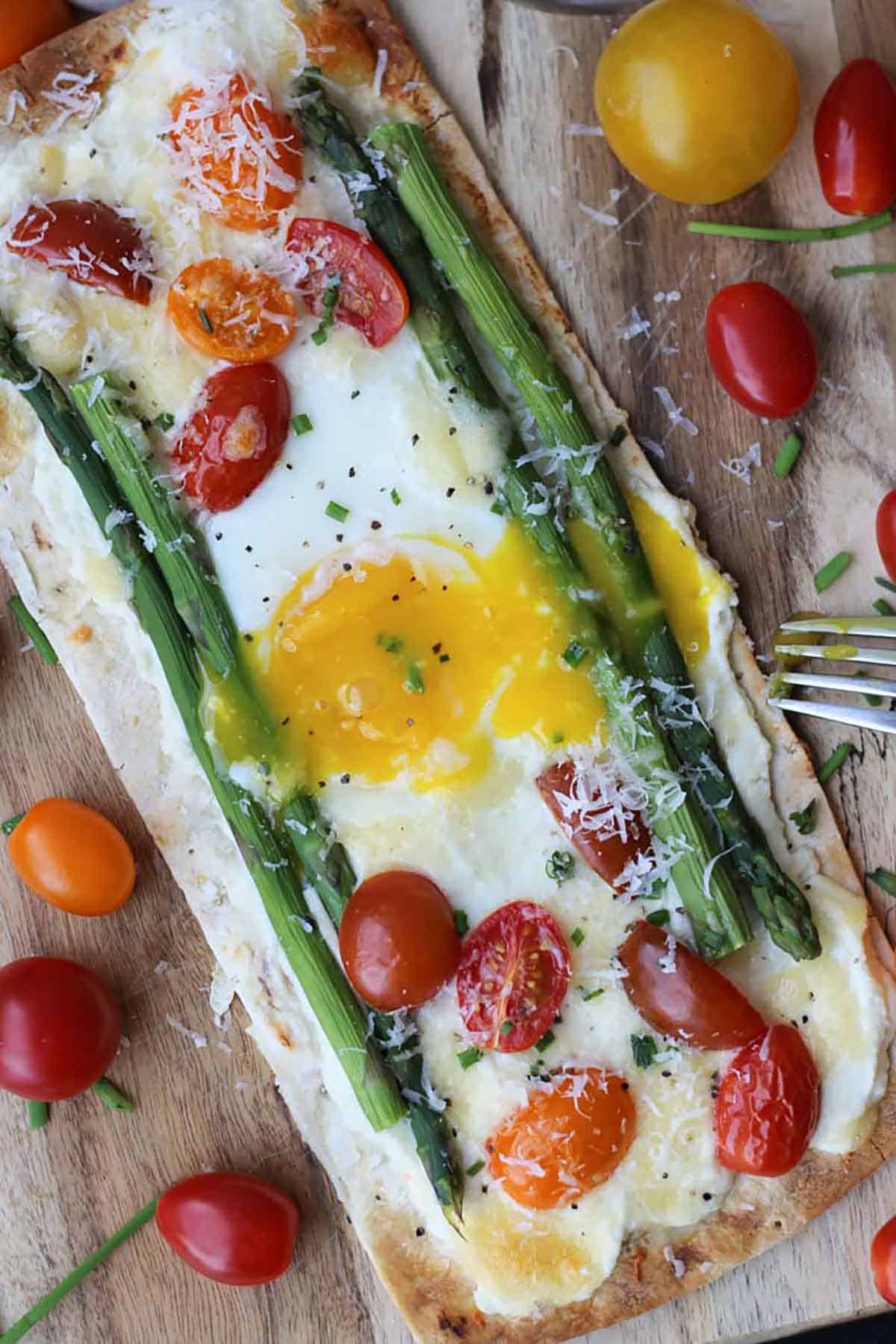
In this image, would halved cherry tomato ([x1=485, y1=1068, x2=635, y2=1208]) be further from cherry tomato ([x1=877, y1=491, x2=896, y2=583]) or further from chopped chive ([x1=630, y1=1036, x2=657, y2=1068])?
cherry tomato ([x1=877, y1=491, x2=896, y2=583])

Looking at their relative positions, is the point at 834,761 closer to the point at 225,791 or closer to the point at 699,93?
the point at 225,791

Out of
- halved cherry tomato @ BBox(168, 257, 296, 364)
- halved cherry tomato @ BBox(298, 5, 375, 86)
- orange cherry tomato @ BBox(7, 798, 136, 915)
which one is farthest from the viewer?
orange cherry tomato @ BBox(7, 798, 136, 915)

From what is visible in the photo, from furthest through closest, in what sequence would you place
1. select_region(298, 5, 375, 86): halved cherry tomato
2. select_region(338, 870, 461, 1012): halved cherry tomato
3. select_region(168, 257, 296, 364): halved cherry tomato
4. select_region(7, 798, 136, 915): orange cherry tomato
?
select_region(7, 798, 136, 915): orange cherry tomato < select_region(298, 5, 375, 86): halved cherry tomato < select_region(168, 257, 296, 364): halved cherry tomato < select_region(338, 870, 461, 1012): halved cherry tomato

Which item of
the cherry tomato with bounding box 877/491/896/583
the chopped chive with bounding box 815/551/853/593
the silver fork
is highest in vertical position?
the cherry tomato with bounding box 877/491/896/583

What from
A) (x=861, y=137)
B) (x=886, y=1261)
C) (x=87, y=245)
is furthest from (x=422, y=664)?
(x=886, y=1261)

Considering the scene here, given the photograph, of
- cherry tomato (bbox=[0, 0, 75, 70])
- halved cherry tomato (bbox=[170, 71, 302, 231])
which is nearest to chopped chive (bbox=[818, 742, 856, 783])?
halved cherry tomato (bbox=[170, 71, 302, 231])

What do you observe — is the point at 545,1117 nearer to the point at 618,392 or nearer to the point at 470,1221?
the point at 470,1221
